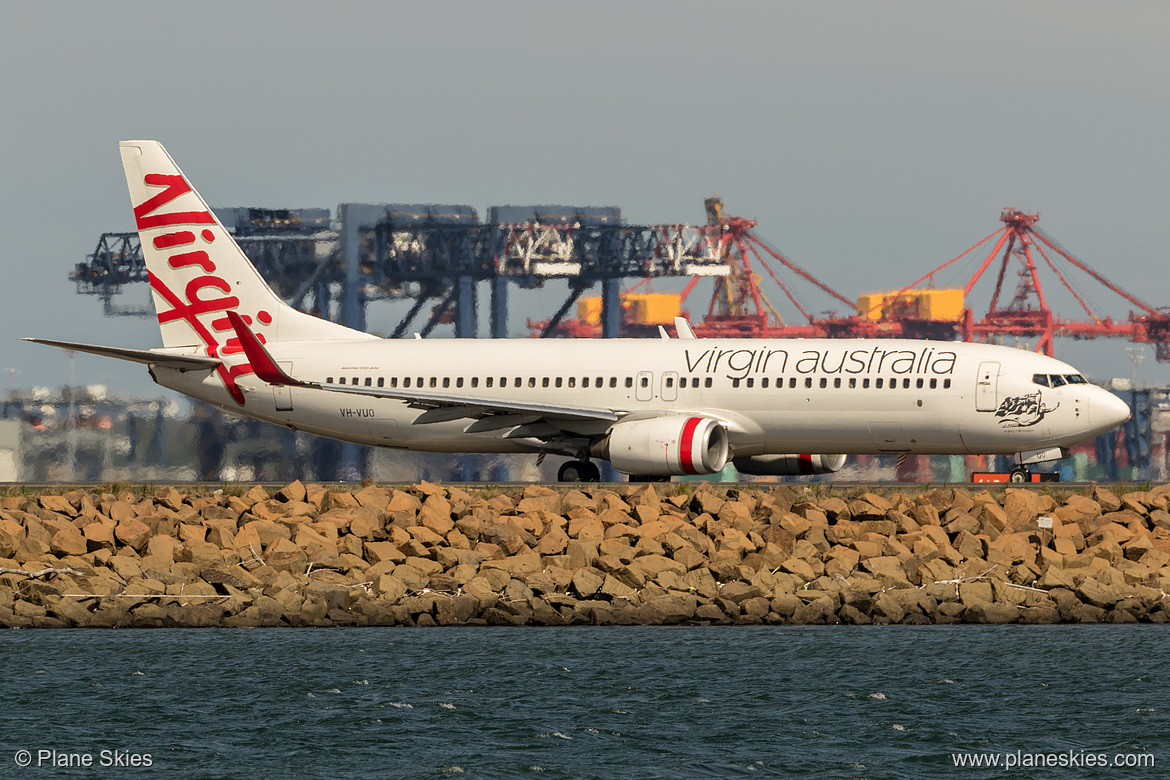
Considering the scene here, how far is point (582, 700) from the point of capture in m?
20.1

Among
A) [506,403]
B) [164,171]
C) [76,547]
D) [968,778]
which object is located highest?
[164,171]

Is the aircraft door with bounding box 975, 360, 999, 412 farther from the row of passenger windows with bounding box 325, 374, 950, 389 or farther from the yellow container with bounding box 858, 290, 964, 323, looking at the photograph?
the yellow container with bounding box 858, 290, 964, 323

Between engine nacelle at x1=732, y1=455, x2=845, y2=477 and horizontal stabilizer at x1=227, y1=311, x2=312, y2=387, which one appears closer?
horizontal stabilizer at x1=227, y1=311, x2=312, y2=387

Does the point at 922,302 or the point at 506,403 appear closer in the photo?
the point at 506,403

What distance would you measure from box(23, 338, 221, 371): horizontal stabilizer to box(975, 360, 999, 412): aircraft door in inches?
679

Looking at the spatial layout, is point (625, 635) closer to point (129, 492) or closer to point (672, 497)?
point (672, 497)

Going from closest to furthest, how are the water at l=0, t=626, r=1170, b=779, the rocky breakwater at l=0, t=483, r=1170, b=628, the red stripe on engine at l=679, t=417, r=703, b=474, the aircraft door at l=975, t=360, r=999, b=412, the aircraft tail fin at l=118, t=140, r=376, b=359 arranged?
the water at l=0, t=626, r=1170, b=779 → the rocky breakwater at l=0, t=483, r=1170, b=628 → the aircraft door at l=975, t=360, r=999, b=412 → the red stripe on engine at l=679, t=417, r=703, b=474 → the aircraft tail fin at l=118, t=140, r=376, b=359

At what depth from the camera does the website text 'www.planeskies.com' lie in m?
17.3

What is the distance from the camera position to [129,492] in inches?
1385

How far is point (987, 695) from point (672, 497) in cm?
1186

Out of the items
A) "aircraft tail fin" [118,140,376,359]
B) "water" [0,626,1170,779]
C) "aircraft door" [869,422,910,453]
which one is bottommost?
"water" [0,626,1170,779]

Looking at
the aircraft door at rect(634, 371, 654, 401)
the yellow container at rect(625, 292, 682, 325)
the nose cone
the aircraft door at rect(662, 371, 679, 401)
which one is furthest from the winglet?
the yellow container at rect(625, 292, 682, 325)

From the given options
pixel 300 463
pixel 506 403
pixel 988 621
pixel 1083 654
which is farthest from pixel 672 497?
pixel 300 463

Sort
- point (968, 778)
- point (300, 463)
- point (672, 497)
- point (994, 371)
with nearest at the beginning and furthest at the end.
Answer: point (968, 778)
point (672, 497)
point (994, 371)
point (300, 463)
